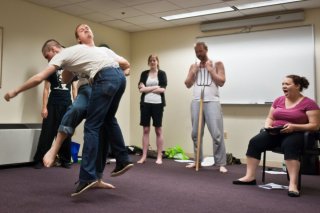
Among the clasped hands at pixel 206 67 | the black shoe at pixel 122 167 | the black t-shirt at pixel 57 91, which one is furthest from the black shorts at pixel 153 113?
the black shoe at pixel 122 167

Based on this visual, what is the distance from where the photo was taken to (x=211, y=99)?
3.96 metres

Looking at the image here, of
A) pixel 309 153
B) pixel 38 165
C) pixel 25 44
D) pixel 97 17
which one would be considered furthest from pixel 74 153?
pixel 309 153

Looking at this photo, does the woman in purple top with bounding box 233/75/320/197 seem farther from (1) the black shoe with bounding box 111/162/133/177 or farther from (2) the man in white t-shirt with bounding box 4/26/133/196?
(2) the man in white t-shirt with bounding box 4/26/133/196

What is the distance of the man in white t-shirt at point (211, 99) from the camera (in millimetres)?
3926

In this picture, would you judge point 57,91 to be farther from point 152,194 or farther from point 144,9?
point 152,194

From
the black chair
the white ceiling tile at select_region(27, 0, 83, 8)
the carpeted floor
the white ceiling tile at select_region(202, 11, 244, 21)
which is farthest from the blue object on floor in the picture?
the white ceiling tile at select_region(202, 11, 244, 21)

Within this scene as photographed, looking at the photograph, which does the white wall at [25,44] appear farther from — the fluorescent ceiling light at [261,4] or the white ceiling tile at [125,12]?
the fluorescent ceiling light at [261,4]

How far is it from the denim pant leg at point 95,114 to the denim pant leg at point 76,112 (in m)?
0.10

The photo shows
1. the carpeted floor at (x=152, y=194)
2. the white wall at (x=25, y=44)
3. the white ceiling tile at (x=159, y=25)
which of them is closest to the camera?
the carpeted floor at (x=152, y=194)

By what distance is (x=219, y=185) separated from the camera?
314 centimetres

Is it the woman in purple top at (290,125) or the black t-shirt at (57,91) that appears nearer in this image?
the woman in purple top at (290,125)

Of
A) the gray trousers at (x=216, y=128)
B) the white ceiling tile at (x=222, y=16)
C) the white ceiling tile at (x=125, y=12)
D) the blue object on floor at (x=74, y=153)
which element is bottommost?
the blue object on floor at (x=74, y=153)

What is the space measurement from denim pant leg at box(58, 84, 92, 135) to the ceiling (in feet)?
7.71

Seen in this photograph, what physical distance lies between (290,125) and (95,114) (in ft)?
5.53
